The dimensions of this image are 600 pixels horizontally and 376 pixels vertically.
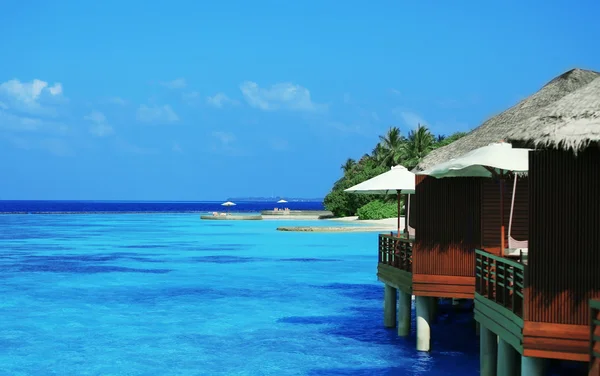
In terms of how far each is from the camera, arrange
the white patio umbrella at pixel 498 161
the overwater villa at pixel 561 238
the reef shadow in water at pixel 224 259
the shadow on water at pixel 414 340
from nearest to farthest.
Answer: the overwater villa at pixel 561 238 < the white patio umbrella at pixel 498 161 < the shadow on water at pixel 414 340 < the reef shadow in water at pixel 224 259

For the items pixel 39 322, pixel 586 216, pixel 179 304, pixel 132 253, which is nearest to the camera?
pixel 586 216

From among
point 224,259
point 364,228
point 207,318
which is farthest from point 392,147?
point 207,318

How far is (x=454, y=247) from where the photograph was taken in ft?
45.7

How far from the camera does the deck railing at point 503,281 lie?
9141 mm

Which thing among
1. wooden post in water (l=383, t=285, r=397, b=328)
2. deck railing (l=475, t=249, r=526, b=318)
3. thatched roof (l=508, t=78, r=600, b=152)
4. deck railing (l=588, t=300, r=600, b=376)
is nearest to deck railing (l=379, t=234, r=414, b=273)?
wooden post in water (l=383, t=285, r=397, b=328)

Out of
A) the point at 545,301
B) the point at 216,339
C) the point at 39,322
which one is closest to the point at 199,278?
the point at 39,322

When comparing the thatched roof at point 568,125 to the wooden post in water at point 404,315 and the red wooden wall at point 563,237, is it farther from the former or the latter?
the wooden post in water at point 404,315

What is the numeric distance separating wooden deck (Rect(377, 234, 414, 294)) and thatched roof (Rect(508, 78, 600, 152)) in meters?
5.89

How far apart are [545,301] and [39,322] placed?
15.4 meters

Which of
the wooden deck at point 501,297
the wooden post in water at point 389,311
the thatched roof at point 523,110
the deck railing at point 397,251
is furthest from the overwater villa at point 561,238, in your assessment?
the wooden post in water at point 389,311

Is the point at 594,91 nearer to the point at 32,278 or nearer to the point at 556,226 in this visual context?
the point at 556,226

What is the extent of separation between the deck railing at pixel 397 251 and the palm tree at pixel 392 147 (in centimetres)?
6057

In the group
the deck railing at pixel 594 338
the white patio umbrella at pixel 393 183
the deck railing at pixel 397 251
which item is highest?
the white patio umbrella at pixel 393 183

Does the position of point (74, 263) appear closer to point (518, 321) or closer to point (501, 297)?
point (501, 297)
